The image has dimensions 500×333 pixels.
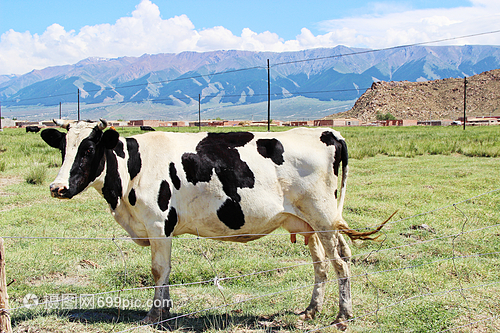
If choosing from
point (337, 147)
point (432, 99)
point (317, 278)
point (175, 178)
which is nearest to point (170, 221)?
point (175, 178)

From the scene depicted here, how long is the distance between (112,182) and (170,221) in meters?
0.88

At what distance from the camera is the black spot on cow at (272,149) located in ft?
→ 17.8

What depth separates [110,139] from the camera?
5121 millimetres

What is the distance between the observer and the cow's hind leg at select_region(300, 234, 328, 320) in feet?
18.2

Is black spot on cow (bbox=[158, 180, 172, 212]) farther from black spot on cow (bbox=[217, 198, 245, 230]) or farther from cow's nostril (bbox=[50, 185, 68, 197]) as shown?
cow's nostril (bbox=[50, 185, 68, 197])

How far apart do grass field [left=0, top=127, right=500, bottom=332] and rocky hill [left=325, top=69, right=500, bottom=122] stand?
13571 centimetres

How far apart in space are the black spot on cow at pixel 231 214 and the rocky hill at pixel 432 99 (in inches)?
5539

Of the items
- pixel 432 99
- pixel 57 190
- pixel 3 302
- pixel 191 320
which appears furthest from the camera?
pixel 432 99

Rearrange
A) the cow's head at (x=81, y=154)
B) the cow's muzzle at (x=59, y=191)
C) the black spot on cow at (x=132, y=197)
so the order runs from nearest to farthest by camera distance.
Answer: the cow's muzzle at (x=59, y=191)
the cow's head at (x=81, y=154)
the black spot on cow at (x=132, y=197)

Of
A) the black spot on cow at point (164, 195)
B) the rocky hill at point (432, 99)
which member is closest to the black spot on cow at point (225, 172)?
the black spot on cow at point (164, 195)

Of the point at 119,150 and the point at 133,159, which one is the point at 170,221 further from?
the point at 119,150

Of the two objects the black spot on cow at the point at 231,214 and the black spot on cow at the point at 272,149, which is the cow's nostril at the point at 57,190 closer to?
the black spot on cow at the point at 231,214

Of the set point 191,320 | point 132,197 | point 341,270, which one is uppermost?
point 132,197

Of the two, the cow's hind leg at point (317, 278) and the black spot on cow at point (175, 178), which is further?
the cow's hind leg at point (317, 278)
